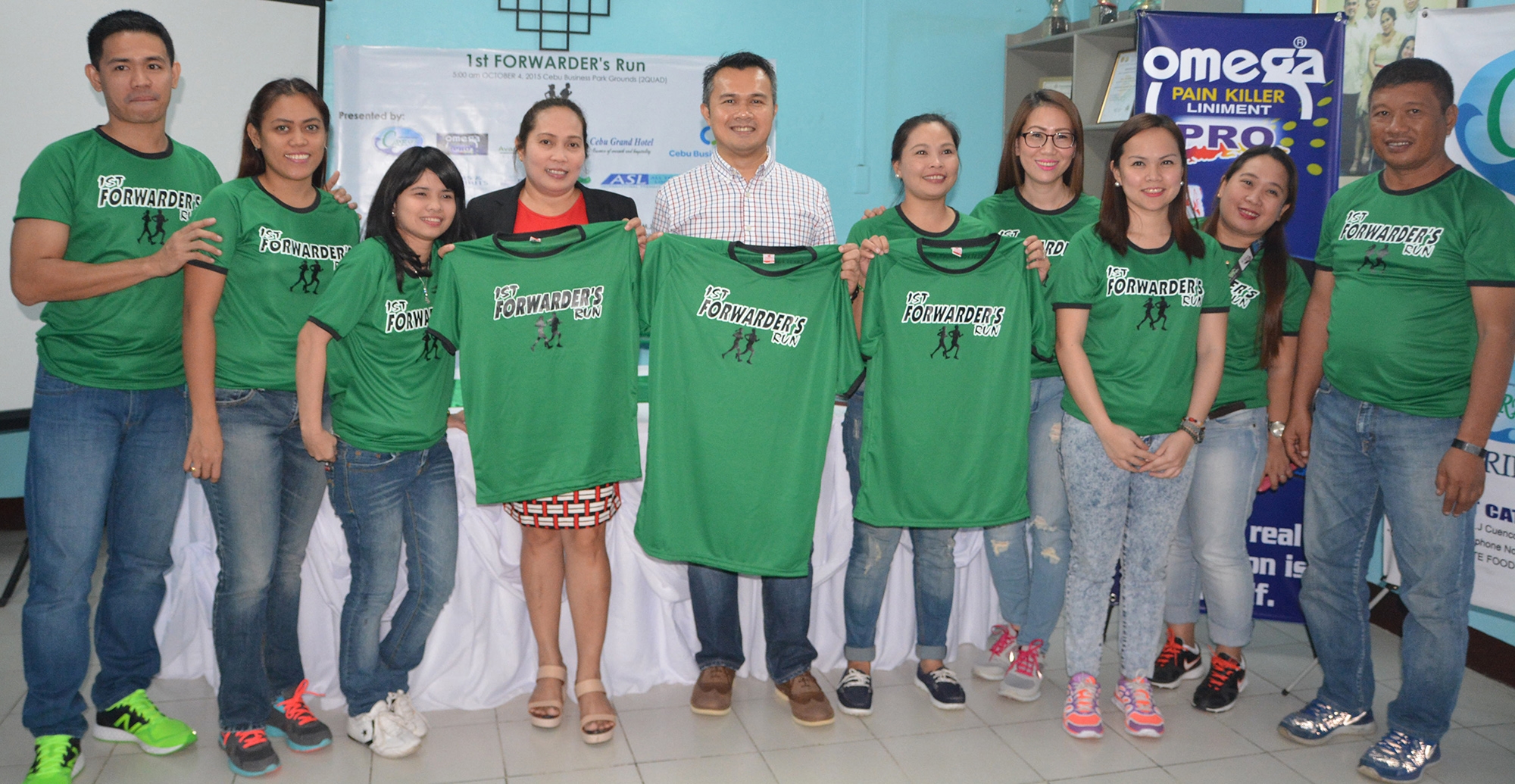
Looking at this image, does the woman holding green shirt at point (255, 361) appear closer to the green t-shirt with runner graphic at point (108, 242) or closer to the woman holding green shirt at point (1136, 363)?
the green t-shirt with runner graphic at point (108, 242)

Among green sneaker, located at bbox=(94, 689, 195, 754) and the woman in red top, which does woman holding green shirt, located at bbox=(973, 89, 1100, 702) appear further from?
green sneaker, located at bbox=(94, 689, 195, 754)

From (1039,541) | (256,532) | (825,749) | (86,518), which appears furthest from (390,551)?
(1039,541)

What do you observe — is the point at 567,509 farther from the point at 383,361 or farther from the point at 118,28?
the point at 118,28

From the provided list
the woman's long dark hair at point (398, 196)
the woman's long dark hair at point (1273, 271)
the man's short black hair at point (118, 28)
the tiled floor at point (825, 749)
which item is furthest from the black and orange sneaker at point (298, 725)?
the woman's long dark hair at point (1273, 271)

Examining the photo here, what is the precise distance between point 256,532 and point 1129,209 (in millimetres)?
2359

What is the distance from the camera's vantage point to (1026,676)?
121 inches

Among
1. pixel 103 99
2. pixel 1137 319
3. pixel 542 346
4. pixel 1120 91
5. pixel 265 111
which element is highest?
pixel 1120 91

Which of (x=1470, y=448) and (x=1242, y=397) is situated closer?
(x=1470, y=448)

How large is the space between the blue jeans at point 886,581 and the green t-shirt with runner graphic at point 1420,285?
116cm

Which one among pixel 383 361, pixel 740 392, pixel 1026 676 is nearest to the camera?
pixel 383 361

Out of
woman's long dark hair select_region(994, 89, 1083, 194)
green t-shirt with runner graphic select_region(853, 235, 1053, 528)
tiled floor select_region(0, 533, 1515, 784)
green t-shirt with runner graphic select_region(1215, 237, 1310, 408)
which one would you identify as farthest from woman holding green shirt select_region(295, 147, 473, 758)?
green t-shirt with runner graphic select_region(1215, 237, 1310, 408)

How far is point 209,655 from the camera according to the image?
3.08m

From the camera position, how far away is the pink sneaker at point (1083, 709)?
2.84 meters

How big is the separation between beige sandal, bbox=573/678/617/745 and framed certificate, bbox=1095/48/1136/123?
11.4 feet
